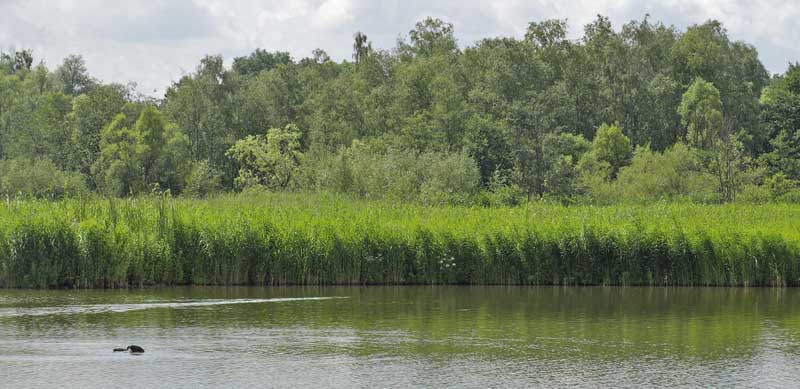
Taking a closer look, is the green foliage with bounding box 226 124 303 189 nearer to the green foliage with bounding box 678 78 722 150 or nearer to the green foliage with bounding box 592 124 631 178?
the green foliage with bounding box 592 124 631 178

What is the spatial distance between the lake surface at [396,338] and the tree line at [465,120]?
32570 millimetres

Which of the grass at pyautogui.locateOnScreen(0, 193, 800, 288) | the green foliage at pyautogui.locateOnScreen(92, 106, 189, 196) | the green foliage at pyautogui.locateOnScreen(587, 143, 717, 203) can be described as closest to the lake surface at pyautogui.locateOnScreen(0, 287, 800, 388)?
the grass at pyautogui.locateOnScreen(0, 193, 800, 288)

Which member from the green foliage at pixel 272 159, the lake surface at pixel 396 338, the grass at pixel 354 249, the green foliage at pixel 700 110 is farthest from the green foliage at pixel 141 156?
the lake surface at pixel 396 338

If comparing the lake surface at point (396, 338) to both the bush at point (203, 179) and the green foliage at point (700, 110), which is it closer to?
the green foliage at point (700, 110)

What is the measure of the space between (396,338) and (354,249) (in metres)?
10.1

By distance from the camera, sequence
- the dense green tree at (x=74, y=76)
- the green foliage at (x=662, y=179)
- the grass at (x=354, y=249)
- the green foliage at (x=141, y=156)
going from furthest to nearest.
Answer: the dense green tree at (x=74, y=76) → the green foliage at (x=141, y=156) → the green foliage at (x=662, y=179) → the grass at (x=354, y=249)

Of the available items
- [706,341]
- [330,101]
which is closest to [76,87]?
[330,101]

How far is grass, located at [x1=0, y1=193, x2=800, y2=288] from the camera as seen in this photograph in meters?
28.8

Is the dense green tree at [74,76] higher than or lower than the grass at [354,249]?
higher

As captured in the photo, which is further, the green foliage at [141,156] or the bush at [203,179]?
the green foliage at [141,156]

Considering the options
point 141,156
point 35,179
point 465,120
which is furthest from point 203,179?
point 465,120

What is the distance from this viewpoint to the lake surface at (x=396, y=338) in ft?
55.4

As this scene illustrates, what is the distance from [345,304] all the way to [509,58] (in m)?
57.4

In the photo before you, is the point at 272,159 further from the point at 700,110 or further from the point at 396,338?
the point at 396,338
